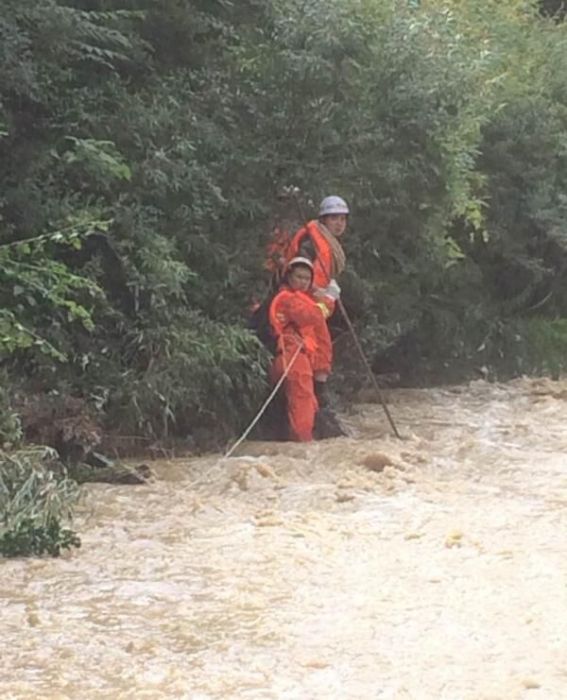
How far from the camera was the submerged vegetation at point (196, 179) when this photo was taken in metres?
9.50

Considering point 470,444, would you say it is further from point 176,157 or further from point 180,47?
point 180,47

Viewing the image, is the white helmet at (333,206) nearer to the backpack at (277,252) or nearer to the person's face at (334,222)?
the person's face at (334,222)

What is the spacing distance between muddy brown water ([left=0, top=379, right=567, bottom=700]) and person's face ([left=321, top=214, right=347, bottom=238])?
1.84 m

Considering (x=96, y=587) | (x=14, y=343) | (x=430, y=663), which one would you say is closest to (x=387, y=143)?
(x=14, y=343)

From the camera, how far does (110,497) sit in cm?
886

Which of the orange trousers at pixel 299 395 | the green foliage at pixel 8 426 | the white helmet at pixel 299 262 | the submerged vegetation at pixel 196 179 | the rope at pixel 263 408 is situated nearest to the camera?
the green foliage at pixel 8 426

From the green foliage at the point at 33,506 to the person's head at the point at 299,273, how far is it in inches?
129

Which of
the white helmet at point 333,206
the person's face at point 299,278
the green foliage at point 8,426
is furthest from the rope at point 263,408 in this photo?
the green foliage at point 8,426

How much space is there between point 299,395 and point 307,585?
431cm

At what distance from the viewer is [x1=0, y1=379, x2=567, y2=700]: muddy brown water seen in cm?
536

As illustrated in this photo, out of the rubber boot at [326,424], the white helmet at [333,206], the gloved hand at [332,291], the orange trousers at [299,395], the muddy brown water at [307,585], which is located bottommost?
the muddy brown water at [307,585]

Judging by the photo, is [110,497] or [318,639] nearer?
[318,639]

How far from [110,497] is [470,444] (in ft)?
11.9

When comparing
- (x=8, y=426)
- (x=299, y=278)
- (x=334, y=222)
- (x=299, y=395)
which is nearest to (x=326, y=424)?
(x=299, y=395)
